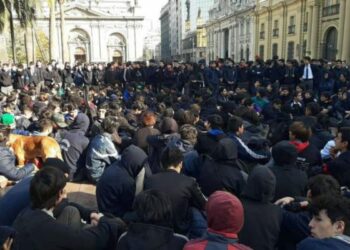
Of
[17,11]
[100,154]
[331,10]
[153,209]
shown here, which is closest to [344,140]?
[153,209]

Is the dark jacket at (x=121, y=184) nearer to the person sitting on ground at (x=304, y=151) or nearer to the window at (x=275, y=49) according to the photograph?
the person sitting on ground at (x=304, y=151)

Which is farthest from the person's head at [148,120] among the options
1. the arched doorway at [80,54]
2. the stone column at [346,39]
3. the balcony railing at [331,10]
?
the arched doorway at [80,54]

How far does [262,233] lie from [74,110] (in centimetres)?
615

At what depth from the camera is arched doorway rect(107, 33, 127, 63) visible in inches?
2507

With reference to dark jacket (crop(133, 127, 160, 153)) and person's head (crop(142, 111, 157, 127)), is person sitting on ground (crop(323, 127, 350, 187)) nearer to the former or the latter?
dark jacket (crop(133, 127, 160, 153))

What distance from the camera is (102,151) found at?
6359 mm

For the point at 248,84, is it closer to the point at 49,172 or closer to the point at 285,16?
the point at 49,172

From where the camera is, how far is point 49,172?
3012 mm

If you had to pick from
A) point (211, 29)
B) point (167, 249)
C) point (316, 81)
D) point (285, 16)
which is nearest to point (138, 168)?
point (167, 249)

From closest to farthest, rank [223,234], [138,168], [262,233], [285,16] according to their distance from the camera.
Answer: [223,234], [262,233], [138,168], [285,16]

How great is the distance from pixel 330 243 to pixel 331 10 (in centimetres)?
2911

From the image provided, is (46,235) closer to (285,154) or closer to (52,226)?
(52,226)

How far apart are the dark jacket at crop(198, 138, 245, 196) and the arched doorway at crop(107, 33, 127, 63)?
60882 mm

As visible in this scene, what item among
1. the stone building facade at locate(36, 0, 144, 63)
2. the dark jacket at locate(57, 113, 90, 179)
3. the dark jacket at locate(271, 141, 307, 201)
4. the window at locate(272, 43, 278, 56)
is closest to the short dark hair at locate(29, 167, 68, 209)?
the dark jacket at locate(271, 141, 307, 201)
